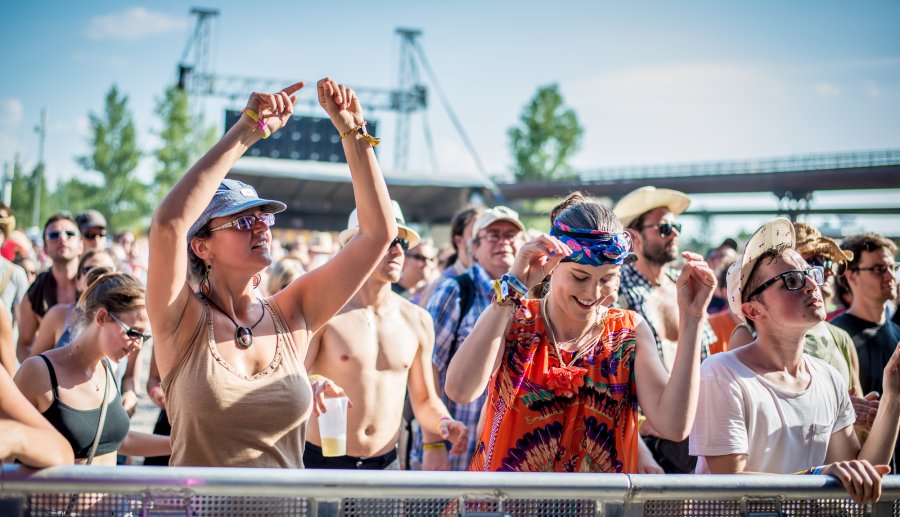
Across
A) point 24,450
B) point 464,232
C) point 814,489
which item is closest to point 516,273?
point 814,489

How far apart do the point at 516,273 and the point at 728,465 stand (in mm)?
1075

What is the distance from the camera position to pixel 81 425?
312 centimetres

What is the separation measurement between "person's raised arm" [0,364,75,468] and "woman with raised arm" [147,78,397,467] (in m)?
0.43

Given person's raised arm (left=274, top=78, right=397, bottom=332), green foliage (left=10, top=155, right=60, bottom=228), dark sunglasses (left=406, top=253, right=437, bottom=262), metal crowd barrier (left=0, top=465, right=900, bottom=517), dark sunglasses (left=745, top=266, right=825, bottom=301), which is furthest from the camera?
green foliage (left=10, top=155, right=60, bottom=228)

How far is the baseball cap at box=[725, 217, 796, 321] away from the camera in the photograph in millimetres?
3172

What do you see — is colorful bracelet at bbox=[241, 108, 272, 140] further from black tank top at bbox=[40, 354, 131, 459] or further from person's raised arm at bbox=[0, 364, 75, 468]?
black tank top at bbox=[40, 354, 131, 459]

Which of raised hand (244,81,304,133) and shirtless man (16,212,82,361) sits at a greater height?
raised hand (244,81,304,133)

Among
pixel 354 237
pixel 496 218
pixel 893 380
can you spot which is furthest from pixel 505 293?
pixel 496 218

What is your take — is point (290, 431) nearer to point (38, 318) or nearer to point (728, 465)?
point (728, 465)

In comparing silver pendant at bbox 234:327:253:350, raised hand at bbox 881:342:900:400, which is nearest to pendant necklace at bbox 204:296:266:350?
silver pendant at bbox 234:327:253:350

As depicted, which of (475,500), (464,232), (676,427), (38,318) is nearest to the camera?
(475,500)

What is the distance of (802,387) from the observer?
2.98 meters

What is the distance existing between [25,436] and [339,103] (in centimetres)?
137

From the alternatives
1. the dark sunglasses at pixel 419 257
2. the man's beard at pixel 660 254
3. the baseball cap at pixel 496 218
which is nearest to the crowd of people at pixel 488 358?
the man's beard at pixel 660 254
